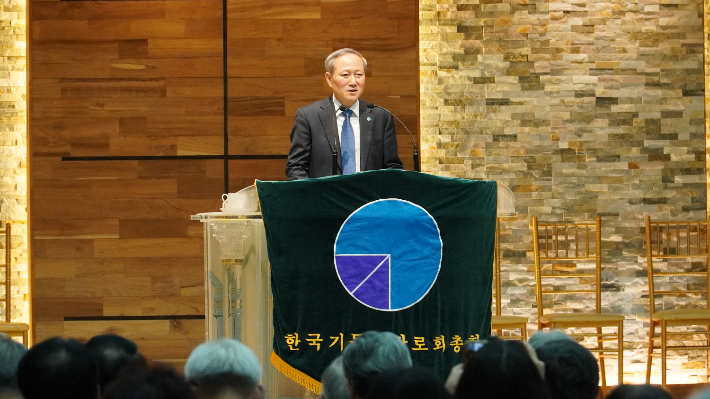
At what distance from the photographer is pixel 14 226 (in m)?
5.39

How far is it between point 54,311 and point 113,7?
2.05 metres

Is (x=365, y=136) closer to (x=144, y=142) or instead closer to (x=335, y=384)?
(x=335, y=384)

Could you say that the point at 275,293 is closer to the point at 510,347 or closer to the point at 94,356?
the point at 94,356

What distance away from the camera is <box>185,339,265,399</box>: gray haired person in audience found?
164 cm

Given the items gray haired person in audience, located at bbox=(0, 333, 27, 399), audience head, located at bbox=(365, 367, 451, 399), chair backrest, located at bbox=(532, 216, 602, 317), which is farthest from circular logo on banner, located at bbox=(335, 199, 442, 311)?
chair backrest, located at bbox=(532, 216, 602, 317)

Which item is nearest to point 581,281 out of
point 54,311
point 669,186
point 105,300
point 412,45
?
point 669,186

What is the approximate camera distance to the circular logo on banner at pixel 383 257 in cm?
294

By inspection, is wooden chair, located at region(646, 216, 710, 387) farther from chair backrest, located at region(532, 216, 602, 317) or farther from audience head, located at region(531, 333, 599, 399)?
audience head, located at region(531, 333, 599, 399)

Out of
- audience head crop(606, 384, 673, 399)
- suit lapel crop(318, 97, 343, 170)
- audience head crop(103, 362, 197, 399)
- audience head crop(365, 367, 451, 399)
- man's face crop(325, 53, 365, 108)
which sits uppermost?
man's face crop(325, 53, 365, 108)

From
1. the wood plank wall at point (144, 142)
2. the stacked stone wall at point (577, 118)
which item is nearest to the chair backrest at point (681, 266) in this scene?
the stacked stone wall at point (577, 118)

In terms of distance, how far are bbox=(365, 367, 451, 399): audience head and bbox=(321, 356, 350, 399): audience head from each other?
1.02 feet

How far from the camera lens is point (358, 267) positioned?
294 centimetres

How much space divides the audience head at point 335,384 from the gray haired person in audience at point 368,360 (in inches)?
0.9

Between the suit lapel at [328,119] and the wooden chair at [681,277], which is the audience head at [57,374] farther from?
the wooden chair at [681,277]
